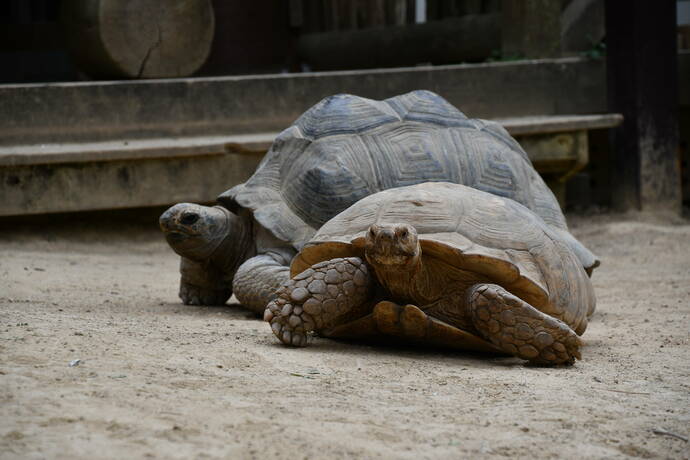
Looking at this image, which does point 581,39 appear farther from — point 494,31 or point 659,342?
point 659,342

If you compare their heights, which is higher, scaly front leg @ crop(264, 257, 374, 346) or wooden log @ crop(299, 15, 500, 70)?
wooden log @ crop(299, 15, 500, 70)

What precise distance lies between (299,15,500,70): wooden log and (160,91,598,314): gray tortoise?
14.6 feet

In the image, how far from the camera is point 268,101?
7.02 meters

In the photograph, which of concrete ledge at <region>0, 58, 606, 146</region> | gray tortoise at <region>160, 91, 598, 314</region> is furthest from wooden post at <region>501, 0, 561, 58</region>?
gray tortoise at <region>160, 91, 598, 314</region>

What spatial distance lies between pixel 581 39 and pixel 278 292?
5.68 meters

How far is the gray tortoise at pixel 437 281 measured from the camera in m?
2.99

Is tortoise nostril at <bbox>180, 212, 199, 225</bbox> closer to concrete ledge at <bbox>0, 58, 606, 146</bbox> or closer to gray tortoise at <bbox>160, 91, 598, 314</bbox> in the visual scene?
gray tortoise at <bbox>160, 91, 598, 314</bbox>

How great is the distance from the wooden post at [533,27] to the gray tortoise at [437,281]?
4827mm

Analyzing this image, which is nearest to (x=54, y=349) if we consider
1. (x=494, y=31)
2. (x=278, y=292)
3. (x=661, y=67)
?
(x=278, y=292)

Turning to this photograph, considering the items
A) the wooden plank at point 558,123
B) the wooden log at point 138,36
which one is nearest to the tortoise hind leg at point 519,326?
the wooden plank at point 558,123

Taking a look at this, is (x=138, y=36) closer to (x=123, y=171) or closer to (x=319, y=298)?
(x=123, y=171)

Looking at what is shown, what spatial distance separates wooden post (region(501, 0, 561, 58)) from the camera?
25.6ft

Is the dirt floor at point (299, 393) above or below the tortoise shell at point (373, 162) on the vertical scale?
below

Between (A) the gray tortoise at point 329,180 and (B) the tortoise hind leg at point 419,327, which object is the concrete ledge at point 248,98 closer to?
(A) the gray tortoise at point 329,180
